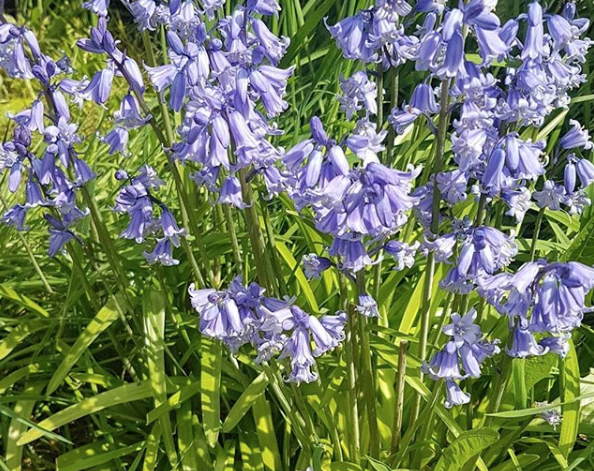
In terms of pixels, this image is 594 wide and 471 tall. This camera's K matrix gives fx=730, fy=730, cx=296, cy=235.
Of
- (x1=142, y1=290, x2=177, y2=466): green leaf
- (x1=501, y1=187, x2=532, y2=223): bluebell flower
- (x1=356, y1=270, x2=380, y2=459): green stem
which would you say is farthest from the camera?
(x1=142, y1=290, x2=177, y2=466): green leaf

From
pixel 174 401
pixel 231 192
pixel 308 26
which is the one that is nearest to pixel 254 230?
pixel 231 192

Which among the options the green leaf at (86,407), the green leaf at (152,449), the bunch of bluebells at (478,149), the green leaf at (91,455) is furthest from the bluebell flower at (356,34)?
the green leaf at (91,455)

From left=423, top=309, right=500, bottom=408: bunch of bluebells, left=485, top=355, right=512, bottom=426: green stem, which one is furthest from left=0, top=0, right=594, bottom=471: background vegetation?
left=423, top=309, right=500, bottom=408: bunch of bluebells

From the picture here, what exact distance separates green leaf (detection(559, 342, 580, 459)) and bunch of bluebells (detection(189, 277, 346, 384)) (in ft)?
3.19

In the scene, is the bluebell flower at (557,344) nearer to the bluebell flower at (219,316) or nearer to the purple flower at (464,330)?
the purple flower at (464,330)

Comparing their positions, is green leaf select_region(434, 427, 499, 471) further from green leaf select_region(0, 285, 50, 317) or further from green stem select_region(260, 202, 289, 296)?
green leaf select_region(0, 285, 50, 317)

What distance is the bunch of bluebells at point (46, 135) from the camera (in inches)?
86.6

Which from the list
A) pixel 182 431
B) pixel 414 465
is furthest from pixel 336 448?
pixel 182 431

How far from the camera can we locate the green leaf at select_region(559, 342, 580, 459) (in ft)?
8.08

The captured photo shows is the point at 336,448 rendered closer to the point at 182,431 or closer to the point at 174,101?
the point at 182,431

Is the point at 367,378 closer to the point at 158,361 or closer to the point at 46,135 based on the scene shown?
the point at 158,361

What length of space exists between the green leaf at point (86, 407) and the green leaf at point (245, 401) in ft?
1.34

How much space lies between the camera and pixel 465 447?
7.40 feet

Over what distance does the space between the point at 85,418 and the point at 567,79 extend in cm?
Answer: 269
